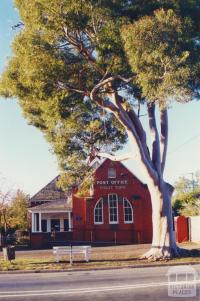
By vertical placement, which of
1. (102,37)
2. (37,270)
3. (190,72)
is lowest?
(37,270)

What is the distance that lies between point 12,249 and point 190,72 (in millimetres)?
12072

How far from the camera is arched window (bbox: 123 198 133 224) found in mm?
39969

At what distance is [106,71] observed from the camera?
64.9ft

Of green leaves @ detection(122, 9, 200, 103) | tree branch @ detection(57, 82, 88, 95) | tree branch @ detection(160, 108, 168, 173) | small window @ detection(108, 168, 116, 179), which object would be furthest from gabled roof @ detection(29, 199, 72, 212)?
green leaves @ detection(122, 9, 200, 103)

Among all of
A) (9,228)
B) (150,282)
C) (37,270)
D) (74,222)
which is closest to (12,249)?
(37,270)

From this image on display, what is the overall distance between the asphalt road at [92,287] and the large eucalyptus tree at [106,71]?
6.66 m

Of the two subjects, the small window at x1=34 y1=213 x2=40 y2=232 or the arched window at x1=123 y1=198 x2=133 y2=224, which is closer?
the arched window at x1=123 y1=198 x2=133 y2=224

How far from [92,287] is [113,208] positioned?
27.2 metres

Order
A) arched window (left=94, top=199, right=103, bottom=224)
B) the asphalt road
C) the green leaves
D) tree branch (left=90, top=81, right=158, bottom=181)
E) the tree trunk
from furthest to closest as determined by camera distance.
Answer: arched window (left=94, top=199, right=103, bottom=224) → tree branch (left=90, top=81, right=158, bottom=181) → the tree trunk → the green leaves → the asphalt road

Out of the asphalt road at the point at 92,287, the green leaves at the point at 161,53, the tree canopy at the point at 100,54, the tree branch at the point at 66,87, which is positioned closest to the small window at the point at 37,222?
the tree canopy at the point at 100,54

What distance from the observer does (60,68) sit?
65.2 feet

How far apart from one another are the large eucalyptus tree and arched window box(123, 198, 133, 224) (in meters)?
15.5

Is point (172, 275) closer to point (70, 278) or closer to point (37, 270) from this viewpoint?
point (70, 278)

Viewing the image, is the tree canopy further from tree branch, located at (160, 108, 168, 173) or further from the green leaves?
tree branch, located at (160, 108, 168, 173)
